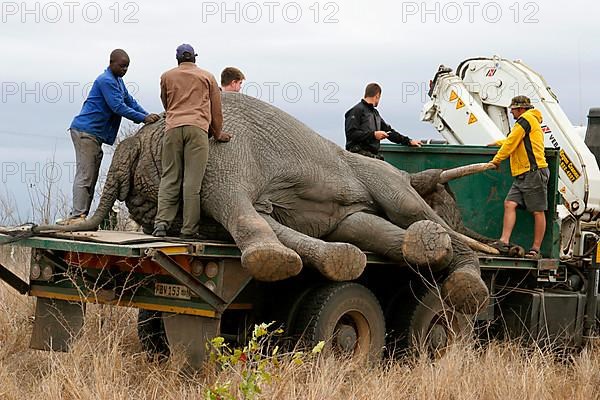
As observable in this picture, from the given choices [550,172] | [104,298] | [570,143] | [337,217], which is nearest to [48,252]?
[104,298]

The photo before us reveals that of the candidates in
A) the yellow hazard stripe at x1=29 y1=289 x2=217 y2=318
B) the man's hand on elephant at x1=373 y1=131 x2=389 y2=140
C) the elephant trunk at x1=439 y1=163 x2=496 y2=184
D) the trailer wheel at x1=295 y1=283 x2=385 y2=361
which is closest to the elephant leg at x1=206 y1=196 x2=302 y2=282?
the yellow hazard stripe at x1=29 y1=289 x2=217 y2=318

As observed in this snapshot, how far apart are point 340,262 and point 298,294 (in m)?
0.59

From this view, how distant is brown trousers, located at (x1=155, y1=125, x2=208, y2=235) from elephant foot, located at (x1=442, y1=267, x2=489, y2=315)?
6.70ft

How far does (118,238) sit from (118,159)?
3.05ft

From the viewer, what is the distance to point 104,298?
8906 mm

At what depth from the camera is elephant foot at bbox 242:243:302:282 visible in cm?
816

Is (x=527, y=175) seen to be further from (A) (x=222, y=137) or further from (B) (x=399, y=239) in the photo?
(A) (x=222, y=137)

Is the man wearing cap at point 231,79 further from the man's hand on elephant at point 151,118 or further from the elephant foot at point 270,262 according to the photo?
the elephant foot at point 270,262

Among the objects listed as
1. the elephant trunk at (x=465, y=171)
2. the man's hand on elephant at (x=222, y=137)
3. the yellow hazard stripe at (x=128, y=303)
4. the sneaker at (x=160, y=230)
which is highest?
the man's hand on elephant at (x=222, y=137)

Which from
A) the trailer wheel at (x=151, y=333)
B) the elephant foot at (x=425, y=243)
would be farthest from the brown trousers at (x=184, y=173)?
the elephant foot at (x=425, y=243)

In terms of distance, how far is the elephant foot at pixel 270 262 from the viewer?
8.16 m

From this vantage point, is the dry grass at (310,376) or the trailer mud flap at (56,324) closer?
the dry grass at (310,376)

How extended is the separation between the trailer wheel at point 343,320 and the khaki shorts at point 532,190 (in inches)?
80.3

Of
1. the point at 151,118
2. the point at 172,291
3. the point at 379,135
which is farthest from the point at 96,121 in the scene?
the point at 379,135
